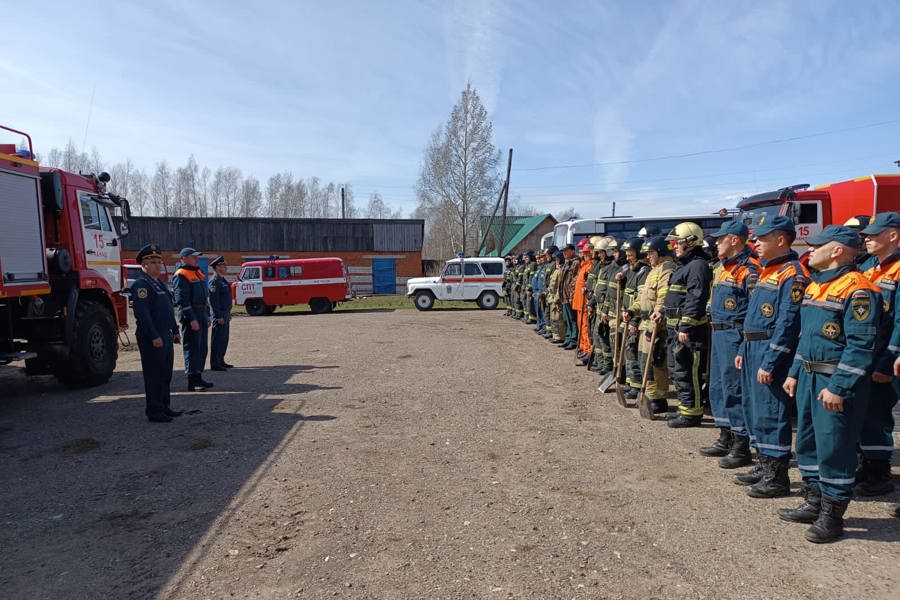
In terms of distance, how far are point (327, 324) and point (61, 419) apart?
10.8 m

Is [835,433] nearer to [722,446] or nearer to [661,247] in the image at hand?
[722,446]

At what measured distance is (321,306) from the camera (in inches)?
886

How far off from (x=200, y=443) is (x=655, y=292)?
508 centimetres

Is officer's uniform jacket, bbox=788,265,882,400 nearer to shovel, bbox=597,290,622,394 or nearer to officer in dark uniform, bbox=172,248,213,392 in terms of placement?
shovel, bbox=597,290,622,394

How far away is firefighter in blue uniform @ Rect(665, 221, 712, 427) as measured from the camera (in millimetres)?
5512

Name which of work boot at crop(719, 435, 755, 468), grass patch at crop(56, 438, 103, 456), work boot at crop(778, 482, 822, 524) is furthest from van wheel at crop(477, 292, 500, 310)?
work boot at crop(778, 482, 822, 524)

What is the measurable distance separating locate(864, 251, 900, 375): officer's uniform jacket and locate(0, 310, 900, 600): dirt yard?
40.6 inches

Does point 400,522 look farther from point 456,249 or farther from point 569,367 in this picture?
point 456,249

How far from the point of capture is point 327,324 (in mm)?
17391

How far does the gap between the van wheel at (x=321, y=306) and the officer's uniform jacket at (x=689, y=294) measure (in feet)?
59.3

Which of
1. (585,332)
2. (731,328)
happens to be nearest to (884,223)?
(731,328)

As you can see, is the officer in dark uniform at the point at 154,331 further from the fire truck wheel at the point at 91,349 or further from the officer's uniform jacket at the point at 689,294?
the officer's uniform jacket at the point at 689,294

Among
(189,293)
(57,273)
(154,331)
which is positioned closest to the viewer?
(154,331)

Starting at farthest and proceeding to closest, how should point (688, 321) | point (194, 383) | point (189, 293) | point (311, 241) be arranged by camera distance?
point (311, 241), point (189, 293), point (194, 383), point (688, 321)
